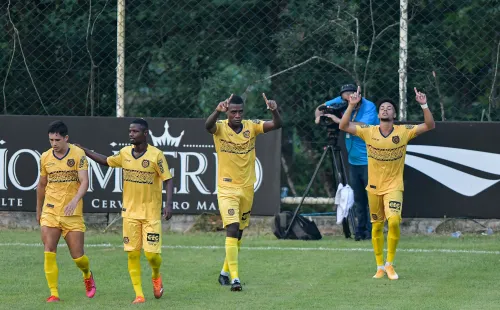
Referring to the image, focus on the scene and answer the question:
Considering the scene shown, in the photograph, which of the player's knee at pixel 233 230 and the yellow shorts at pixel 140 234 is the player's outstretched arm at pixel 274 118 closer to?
the player's knee at pixel 233 230

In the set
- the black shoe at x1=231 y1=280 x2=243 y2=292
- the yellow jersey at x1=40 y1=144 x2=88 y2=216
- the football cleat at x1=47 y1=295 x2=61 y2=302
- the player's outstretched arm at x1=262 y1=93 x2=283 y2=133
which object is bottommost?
the football cleat at x1=47 y1=295 x2=61 y2=302

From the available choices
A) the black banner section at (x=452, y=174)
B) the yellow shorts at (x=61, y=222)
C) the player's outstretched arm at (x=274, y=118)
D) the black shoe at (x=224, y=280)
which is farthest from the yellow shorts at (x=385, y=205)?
the black banner section at (x=452, y=174)

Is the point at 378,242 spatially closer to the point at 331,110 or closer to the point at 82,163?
the point at 331,110

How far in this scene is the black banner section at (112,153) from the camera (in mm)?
16344

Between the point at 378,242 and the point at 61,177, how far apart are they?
3652mm

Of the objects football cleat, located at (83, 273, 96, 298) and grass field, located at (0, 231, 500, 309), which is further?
football cleat, located at (83, 273, 96, 298)

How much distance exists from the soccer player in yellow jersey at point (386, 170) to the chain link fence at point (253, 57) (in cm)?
403

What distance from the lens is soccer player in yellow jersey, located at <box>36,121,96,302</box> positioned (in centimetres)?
1106

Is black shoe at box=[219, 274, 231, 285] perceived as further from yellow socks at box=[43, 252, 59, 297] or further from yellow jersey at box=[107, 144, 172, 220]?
yellow socks at box=[43, 252, 59, 297]

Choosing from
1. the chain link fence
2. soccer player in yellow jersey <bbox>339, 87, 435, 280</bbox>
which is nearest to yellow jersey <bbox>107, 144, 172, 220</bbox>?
soccer player in yellow jersey <bbox>339, 87, 435, 280</bbox>

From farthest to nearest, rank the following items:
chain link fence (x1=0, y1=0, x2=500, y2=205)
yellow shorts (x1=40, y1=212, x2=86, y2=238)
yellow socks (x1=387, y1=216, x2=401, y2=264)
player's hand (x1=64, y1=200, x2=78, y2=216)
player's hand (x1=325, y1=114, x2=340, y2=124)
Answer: chain link fence (x1=0, y1=0, x2=500, y2=205)
player's hand (x1=325, y1=114, x2=340, y2=124)
yellow socks (x1=387, y1=216, x2=401, y2=264)
yellow shorts (x1=40, y1=212, x2=86, y2=238)
player's hand (x1=64, y1=200, x2=78, y2=216)

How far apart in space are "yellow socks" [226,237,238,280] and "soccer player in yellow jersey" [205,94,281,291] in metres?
0.02

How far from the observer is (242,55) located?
17.0m

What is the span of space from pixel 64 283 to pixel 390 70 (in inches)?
258
